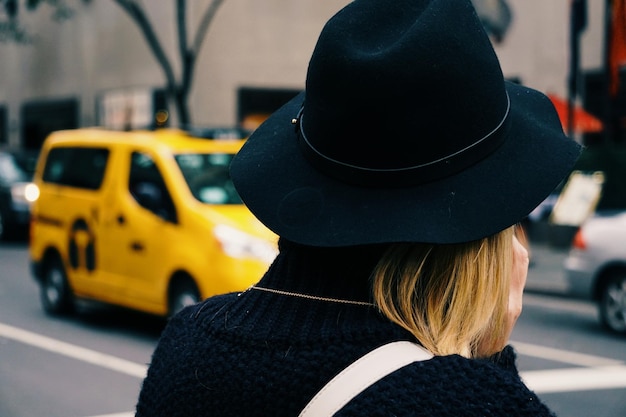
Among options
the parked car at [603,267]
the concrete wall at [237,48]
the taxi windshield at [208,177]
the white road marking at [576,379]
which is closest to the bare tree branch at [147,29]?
the concrete wall at [237,48]

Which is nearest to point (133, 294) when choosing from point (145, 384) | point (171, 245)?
point (171, 245)

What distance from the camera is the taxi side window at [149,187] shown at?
27.8 feet

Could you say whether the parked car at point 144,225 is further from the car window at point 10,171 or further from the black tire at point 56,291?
the car window at point 10,171

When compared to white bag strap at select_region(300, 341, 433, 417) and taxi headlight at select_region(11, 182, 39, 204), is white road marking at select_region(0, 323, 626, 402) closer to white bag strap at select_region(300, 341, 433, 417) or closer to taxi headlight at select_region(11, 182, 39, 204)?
white bag strap at select_region(300, 341, 433, 417)

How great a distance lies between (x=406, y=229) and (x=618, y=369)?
23.1 ft

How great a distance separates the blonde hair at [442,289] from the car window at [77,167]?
833 centimetres

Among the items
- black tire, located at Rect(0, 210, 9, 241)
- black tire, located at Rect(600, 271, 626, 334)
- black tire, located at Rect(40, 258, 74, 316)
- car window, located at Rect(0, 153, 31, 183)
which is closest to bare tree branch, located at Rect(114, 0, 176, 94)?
car window, located at Rect(0, 153, 31, 183)

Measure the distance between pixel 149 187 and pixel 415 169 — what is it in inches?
297

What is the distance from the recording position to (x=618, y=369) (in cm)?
776

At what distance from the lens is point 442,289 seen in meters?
1.33

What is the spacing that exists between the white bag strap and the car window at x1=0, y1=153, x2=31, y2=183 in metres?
18.8

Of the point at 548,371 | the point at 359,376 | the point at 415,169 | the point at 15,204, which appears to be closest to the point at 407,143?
the point at 415,169

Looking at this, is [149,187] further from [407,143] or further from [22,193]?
[22,193]

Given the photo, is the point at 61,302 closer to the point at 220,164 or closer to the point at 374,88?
the point at 220,164
